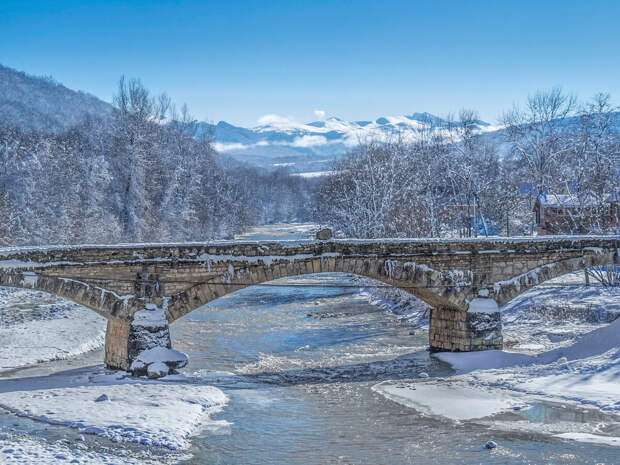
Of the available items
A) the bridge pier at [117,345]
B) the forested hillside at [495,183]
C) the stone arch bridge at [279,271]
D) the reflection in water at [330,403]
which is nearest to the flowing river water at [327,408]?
the reflection in water at [330,403]

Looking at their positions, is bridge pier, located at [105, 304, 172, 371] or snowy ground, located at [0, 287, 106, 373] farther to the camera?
snowy ground, located at [0, 287, 106, 373]

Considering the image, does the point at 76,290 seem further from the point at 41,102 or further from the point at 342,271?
the point at 41,102

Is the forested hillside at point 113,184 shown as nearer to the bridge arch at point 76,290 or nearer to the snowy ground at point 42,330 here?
the snowy ground at point 42,330

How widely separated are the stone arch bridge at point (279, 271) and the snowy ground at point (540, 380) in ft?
6.40

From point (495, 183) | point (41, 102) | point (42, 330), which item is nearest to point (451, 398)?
point (42, 330)

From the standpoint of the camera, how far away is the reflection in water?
14.3m

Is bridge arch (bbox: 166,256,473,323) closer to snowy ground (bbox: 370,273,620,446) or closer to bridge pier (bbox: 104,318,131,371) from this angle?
bridge pier (bbox: 104,318,131,371)

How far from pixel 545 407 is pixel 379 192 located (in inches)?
1078

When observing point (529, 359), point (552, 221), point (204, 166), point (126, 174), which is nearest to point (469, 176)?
point (552, 221)

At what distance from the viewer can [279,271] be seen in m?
21.3

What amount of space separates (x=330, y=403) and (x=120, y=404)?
5.31 metres

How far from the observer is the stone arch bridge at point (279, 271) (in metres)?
19.4

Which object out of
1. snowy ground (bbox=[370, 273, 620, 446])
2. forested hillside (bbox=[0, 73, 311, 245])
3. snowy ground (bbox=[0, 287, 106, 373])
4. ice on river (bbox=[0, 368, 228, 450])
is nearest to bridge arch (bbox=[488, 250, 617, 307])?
snowy ground (bbox=[370, 273, 620, 446])

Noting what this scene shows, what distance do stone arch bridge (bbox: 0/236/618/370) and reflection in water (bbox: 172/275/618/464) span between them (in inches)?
81.4
